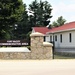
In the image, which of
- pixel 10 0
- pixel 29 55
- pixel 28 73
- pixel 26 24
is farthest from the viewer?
pixel 26 24

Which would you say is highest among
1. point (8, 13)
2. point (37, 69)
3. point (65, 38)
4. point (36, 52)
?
point (8, 13)

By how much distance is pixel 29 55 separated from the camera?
25984 mm

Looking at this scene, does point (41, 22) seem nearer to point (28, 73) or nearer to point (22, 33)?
point (22, 33)

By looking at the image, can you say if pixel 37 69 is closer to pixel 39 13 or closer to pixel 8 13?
pixel 8 13

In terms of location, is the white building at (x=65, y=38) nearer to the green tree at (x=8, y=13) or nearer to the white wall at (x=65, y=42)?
the white wall at (x=65, y=42)

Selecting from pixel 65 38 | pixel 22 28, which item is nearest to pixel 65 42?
pixel 65 38

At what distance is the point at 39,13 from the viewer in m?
→ 75.0

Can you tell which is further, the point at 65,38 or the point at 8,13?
the point at 8,13

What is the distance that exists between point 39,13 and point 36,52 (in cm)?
4957

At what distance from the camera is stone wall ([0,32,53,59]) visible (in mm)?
25859

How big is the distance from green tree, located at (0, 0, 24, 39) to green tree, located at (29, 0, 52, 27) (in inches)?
949

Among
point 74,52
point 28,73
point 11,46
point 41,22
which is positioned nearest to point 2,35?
point 74,52

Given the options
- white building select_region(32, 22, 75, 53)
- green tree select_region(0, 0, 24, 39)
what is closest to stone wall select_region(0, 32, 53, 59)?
white building select_region(32, 22, 75, 53)

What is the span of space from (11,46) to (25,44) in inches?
52.5
